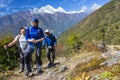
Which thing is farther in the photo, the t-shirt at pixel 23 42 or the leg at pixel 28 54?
the t-shirt at pixel 23 42

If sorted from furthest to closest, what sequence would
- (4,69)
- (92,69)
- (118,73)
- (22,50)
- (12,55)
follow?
(12,55) < (4,69) < (22,50) < (92,69) < (118,73)

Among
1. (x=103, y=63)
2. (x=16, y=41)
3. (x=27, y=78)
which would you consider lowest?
(x=27, y=78)

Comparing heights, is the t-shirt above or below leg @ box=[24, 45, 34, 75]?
above

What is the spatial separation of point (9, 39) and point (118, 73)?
60.3 ft

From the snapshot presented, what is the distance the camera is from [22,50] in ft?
48.0

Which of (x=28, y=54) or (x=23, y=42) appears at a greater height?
(x=23, y=42)

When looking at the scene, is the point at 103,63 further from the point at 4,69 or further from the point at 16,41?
the point at 4,69

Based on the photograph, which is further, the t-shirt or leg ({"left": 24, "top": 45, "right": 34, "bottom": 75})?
the t-shirt

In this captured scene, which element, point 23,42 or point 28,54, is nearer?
point 28,54

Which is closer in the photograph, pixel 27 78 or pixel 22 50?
pixel 27 78

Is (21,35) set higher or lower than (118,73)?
higher

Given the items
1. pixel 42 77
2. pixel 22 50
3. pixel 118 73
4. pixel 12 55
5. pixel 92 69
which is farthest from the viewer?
pixel 12 55

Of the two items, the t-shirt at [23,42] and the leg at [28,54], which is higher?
the t-shirt at [23,42]

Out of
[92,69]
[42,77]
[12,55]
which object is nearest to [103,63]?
[92,69]
